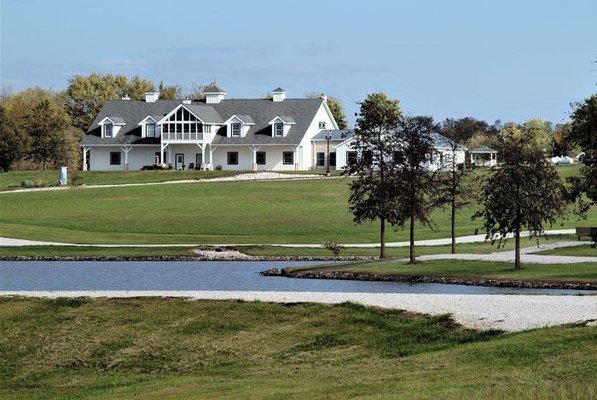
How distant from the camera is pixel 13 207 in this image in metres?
86.8

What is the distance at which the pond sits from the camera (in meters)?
43.0

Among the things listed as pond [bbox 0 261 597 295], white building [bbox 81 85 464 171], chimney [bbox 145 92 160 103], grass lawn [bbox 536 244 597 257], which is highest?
chimney [bbox 145 92 160 103]

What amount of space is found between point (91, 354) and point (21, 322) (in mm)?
4019

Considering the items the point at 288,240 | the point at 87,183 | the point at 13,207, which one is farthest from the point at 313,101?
the point at 288,240

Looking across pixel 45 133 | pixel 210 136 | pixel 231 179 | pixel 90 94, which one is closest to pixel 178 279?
pixel 231 179

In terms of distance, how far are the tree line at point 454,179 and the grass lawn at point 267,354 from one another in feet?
48.0

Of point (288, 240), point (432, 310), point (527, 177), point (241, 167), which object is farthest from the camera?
point (241, 167)

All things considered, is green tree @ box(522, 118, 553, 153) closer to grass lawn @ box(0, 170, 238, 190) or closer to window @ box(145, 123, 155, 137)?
grass lawn @ box(0, 170, 238, 190)

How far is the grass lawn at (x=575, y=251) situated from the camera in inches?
2043

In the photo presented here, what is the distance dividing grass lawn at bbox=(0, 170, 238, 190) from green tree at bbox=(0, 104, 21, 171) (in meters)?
10.7

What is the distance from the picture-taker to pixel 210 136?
12044 cm

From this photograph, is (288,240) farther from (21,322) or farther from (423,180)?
(21,322)

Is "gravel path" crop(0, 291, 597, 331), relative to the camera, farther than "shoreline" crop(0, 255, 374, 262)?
No

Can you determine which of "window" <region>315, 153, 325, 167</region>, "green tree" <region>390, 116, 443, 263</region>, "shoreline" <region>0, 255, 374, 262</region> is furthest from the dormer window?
"green tree" <region>390, 116, 443, 263</region>
